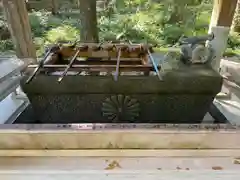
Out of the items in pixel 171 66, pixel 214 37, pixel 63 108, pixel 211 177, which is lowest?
pixel 211 177

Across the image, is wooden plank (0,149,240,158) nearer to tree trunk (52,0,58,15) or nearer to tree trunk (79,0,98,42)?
tree trunk (79,0,98,42)

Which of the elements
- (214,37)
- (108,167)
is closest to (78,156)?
(108,167)

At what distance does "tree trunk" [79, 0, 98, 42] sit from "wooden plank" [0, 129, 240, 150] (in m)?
2.62

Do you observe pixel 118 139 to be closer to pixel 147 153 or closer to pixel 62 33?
pixel 147 153

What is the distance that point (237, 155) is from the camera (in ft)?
3.12

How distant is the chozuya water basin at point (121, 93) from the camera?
3.42 ft

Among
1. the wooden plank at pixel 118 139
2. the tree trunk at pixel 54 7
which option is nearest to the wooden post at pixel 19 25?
the wooden plank at pixel 118 139

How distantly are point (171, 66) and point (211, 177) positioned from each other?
0.52 metres

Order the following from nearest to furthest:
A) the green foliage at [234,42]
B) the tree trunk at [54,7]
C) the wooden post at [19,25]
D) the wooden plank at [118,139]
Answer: the wooden plank at [118,139]
the wooden post at [19,25]
the green foliage at [234,42]
the tree trunk at [54,7]

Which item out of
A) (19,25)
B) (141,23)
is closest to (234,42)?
(141,23)

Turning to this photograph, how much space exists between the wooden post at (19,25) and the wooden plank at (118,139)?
2.03 metres

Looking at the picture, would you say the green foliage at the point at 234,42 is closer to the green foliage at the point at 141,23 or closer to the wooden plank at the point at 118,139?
the green foliage at the point at 141,23

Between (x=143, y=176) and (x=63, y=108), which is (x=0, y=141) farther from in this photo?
(x=143, y=176)

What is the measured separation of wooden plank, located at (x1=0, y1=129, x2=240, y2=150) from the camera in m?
0.91
